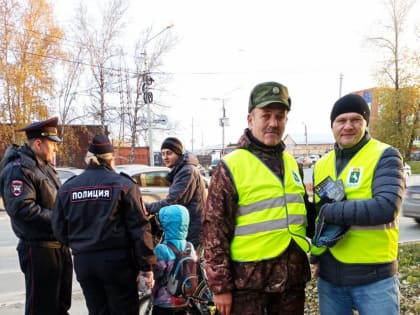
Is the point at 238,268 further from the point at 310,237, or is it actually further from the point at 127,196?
the point at 127,196

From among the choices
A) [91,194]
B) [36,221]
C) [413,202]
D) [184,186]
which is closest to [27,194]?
[36,221]

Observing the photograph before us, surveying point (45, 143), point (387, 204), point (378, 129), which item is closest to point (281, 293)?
point (387, 204)

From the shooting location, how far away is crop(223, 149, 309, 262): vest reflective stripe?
2102 millimetres

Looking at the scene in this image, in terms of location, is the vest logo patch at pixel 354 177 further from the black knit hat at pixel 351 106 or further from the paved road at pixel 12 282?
the paved road at pixel 12 282

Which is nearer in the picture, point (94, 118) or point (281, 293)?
point (281, 293)

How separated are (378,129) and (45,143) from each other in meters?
35.0

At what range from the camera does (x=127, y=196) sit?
2816 mm

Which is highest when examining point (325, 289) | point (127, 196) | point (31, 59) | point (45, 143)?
point (31, 59)

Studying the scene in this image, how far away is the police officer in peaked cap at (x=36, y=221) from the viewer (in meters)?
3.12

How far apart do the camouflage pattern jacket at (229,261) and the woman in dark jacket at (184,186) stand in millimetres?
1716

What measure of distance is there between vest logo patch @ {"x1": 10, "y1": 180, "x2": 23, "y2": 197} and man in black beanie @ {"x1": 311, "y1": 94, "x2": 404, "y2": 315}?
2.29 meters

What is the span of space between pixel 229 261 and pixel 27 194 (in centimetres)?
188

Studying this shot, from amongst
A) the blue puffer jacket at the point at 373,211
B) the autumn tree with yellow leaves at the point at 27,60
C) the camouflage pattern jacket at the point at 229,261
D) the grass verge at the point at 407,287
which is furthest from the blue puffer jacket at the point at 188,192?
the autumn tree with yellow leaves at the point at 27,60

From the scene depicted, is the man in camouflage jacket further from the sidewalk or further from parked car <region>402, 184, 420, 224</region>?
parked car <region>402, 184, 420, 224</region>
